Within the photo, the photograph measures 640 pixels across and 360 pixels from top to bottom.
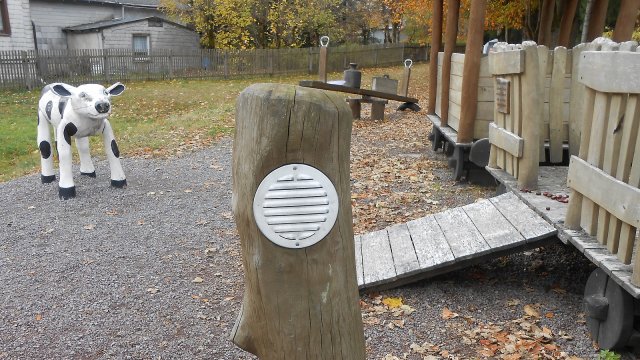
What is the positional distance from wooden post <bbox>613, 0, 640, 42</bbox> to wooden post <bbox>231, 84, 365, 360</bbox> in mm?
6083

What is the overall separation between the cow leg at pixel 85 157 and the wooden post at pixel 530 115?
5.97m

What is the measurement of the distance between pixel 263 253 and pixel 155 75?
74.9ft

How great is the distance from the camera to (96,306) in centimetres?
428

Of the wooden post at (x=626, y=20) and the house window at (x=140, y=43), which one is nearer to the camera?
the wooden post at (x=626, y=20)

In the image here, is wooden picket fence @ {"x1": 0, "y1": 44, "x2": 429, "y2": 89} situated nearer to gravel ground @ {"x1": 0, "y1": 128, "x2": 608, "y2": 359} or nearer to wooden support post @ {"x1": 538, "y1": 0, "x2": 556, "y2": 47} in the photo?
gravel ground @ {"x1": 0, "y1": 128, "x2": 608, "y2": 359}

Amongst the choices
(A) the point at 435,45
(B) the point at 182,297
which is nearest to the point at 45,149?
(B) the point at 182,297

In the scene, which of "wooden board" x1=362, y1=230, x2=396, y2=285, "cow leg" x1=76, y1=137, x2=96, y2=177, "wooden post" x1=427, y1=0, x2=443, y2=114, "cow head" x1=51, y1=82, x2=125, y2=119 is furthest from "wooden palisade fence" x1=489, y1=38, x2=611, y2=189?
"cow leg" x1=76, y1=137, x2=96, y2=177

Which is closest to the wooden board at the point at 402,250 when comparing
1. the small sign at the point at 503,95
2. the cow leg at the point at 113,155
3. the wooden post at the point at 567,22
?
the small sign at the point at 503,95

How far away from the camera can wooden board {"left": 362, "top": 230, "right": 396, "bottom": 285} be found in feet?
14.0

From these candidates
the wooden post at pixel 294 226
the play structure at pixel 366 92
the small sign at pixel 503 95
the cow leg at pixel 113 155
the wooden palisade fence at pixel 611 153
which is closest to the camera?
the wooden post at pixel 294 226

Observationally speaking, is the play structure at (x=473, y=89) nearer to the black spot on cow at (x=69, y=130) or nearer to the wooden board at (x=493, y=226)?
the wooden board at (x=493, y=226)

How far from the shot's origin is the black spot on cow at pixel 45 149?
308 inches

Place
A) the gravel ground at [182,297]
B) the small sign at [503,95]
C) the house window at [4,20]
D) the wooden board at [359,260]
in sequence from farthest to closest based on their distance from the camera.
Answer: the house window at [4,20] < the small sign at [503,95] < the wooden board at [359,260] < the gravel ground at [182,297]

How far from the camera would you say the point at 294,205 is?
1.92 m
